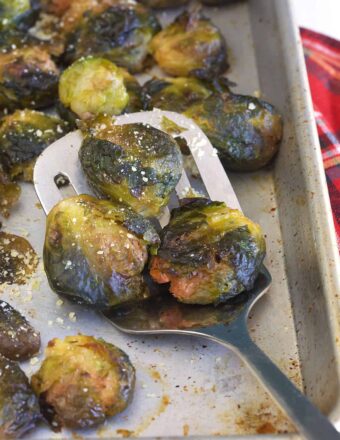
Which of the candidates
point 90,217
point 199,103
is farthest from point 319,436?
point 199,103

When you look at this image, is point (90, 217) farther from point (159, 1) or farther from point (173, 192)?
point (159, 1)

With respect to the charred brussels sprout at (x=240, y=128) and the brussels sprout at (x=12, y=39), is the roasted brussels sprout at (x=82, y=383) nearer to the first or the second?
the charred brussels sprout at (x=240, y=128)

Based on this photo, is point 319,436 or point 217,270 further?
point 217,270

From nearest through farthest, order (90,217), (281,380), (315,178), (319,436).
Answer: (319,436)
(281,380)
(90,217)
(315,178)

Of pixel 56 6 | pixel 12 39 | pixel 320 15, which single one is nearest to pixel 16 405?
pixel 12 39

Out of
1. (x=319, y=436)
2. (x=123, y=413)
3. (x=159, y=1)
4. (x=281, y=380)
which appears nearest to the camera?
(x=319, y=436)

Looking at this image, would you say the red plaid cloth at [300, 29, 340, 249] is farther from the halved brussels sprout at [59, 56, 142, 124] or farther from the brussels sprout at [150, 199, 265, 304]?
the halved brussels sprout at [59, 56, 142, 124]
